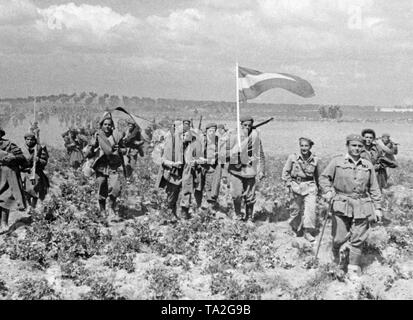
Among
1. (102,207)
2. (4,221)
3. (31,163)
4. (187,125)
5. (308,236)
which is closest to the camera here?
(308,236)

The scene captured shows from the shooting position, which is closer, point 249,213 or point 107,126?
point 107,126

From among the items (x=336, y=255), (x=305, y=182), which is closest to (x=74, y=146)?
(x=305, y=182)

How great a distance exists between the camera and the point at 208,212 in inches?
377

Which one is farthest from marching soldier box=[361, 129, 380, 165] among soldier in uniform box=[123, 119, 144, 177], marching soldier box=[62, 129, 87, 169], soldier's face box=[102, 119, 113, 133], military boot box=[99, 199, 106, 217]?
marching soldier box=[62, 129, 87, 169]

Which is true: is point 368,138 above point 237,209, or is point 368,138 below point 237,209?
above

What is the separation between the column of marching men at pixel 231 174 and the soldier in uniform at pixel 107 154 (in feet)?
0.07

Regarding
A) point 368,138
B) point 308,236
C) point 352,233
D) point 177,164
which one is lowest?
point 308,236

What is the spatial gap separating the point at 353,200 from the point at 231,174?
312 centimetres

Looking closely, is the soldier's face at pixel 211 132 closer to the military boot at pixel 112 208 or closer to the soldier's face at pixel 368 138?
the military boot at pixel 112 208

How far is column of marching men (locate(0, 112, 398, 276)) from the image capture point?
6.96 meters

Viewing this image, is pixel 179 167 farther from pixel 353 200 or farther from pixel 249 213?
pixel 353 200

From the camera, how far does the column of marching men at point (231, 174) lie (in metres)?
6.96

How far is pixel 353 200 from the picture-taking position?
6.86m

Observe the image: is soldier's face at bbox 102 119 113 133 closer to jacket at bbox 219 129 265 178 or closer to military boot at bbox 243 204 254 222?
jacket at bbox 219 129 265 178
